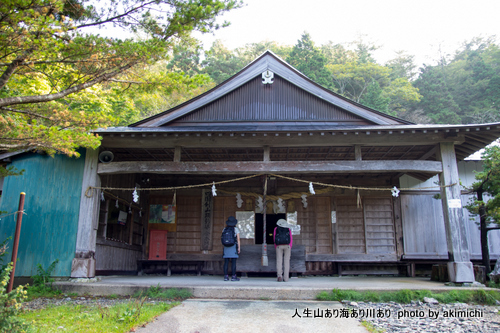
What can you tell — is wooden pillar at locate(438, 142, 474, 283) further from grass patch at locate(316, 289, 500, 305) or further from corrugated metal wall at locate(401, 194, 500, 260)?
corrugated metal wall at locate(401, 194, 500, 260)

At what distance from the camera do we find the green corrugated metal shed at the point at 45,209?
26.4 ft

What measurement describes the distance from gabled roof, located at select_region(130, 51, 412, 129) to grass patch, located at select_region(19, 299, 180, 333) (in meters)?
5.40

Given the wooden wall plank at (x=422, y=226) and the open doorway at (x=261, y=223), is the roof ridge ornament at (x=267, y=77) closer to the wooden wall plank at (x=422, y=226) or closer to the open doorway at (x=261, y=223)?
the open doorway at (x=261, y=223)

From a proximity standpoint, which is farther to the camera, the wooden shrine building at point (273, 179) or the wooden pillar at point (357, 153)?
the wooden pillar at point (357, 153)

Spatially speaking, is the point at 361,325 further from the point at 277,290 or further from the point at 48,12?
the point at 48,12

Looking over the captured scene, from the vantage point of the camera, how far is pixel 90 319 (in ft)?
14.9

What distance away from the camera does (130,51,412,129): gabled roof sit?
31.0 ft

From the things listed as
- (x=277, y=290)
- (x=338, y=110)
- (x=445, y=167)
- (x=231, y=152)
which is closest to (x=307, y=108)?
(x=338, y=110)

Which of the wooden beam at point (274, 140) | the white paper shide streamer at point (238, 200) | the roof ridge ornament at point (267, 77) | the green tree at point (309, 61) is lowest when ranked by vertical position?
the white paper shide streamer at point (238, 200)

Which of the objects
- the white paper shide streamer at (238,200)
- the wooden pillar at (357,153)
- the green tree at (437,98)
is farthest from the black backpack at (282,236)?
the green tree at (437,98)

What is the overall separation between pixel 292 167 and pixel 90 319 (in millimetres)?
5076

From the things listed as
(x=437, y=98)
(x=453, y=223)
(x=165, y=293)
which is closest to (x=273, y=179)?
(x=453, y=223)

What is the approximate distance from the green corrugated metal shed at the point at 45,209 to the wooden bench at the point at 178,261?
10.4 feet

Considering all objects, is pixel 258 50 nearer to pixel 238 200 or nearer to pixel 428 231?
pixel 238 200
